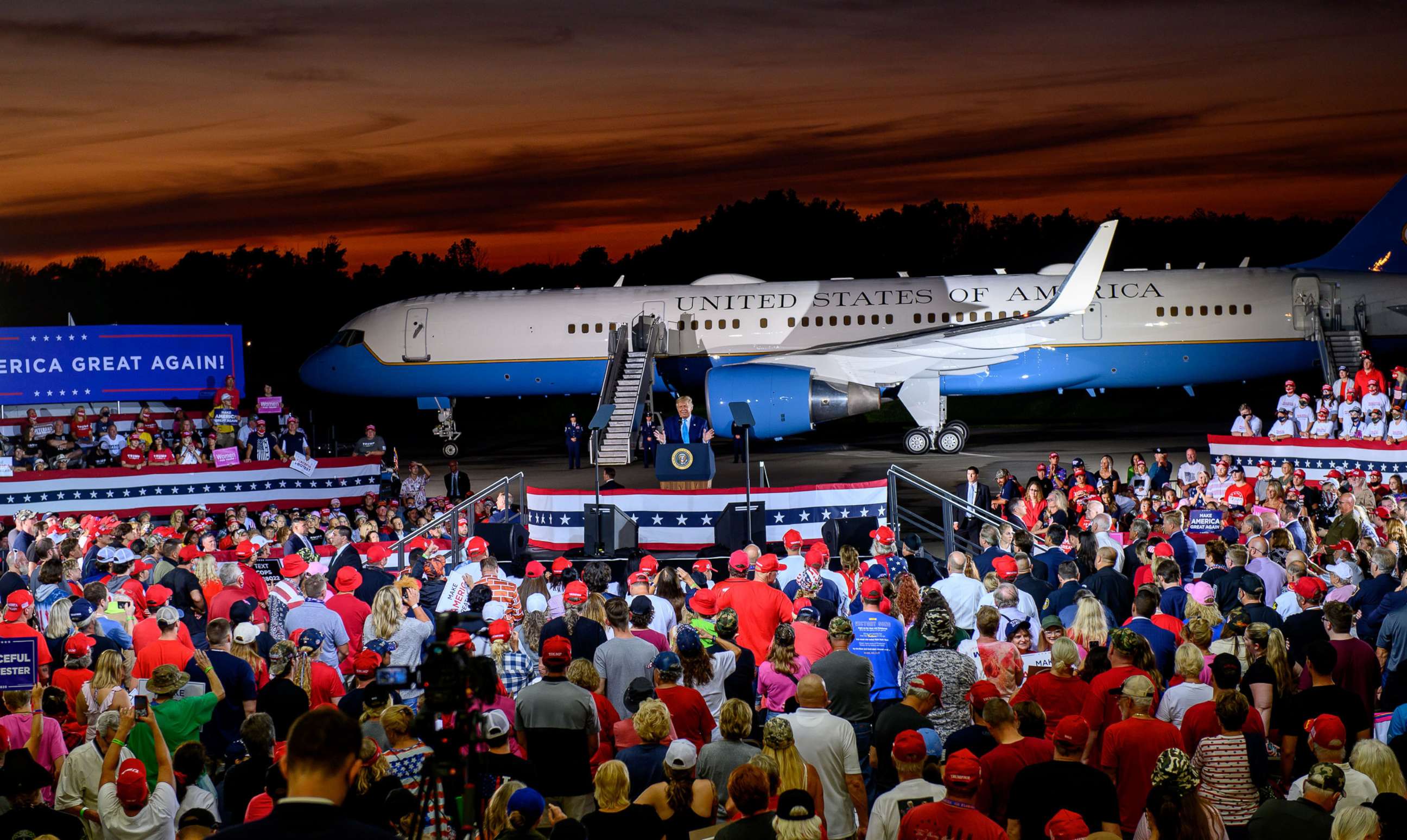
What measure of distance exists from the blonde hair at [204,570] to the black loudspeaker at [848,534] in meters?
6.71

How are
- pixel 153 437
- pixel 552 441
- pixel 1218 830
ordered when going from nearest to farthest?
pixel 1218 830 → pixel 153 437 → pixel 552 441

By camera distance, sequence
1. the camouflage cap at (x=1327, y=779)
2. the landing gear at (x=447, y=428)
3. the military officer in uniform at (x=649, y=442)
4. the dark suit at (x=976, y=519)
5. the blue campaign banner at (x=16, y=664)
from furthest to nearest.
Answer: the landing gear at (x=447, y=428), the military officer in uniform at (x=649, y=442), the dark suit at (x=976, y=519), the blue campaign banner at (x=16, y=664), the camouflage cap at (x=1327, y=779)

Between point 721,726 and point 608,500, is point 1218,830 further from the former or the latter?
point 608,500

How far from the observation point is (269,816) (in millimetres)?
3453

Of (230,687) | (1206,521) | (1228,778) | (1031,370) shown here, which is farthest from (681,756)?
(1031,370)

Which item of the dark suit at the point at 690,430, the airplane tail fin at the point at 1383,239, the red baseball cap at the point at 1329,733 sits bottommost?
the red baseball cap at the point at 1329,733

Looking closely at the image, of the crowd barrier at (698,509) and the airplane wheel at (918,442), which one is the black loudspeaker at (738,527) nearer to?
the crowd barrier at (698,509)

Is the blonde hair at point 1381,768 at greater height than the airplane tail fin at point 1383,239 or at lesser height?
lesser

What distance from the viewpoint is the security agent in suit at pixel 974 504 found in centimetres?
1584

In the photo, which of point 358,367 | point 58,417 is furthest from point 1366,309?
point 58,417

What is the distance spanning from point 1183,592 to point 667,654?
4.19 metres

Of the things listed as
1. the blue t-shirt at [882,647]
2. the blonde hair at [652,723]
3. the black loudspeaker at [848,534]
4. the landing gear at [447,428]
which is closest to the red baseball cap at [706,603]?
the blue t-shirt at [882,647]

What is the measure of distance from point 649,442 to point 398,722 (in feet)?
45.0

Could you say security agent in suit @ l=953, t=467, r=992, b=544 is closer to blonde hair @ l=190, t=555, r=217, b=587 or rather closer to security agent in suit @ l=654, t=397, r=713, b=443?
security agent in suit @ l=654, t=397, r=713, b=443
